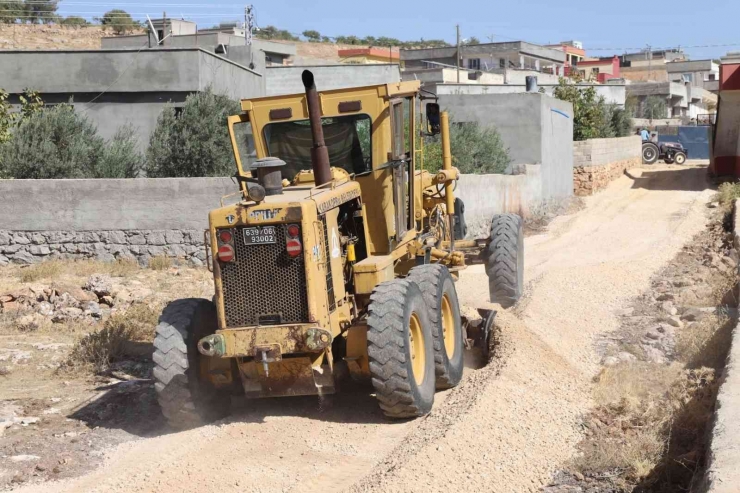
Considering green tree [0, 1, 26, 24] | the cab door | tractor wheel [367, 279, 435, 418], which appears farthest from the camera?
green tree [0, 1, 26, 24]

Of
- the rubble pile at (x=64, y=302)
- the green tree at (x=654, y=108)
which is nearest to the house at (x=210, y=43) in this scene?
the rubble pile at (x=64, y=302)

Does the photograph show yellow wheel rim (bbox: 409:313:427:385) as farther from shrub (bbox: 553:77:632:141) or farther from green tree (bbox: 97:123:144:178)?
shrub (bbox: 553:77:632:141)

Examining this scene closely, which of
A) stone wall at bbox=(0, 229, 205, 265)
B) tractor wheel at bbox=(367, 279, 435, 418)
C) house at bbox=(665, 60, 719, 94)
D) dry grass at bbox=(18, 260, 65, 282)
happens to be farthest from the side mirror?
house at bbox=(665, 60, 719, 94)

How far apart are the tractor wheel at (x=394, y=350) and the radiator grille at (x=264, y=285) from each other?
0.59 metres

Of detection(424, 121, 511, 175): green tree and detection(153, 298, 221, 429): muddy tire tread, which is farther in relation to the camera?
detection(424, 121, 511, 175): green tree

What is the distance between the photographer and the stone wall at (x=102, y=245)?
16.5 m

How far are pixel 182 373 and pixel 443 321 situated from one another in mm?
2526

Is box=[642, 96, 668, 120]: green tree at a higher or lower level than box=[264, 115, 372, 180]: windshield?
lower

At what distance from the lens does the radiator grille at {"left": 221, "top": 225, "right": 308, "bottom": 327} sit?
25.3 ft

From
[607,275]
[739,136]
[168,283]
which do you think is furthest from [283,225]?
[739,136]

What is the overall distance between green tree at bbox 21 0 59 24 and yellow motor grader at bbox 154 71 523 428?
6089 cm

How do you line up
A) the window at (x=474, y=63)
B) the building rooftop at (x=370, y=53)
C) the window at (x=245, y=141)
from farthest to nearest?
the building rooftop at (x=370, y=53)
the window at (x=474, y=63)
the window at (x=245, y=141)

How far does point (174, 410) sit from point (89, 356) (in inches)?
123

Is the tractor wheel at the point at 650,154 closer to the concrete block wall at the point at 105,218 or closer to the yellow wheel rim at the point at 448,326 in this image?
the concrete block wall at the point at 105,218
